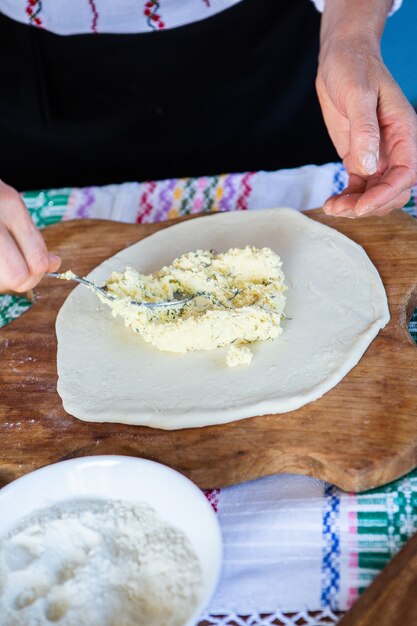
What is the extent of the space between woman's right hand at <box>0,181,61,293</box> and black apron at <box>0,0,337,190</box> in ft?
2.95

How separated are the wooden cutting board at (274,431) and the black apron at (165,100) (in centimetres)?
89

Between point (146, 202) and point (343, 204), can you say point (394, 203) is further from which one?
point (146, 202)

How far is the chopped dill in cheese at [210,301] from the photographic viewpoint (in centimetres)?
155

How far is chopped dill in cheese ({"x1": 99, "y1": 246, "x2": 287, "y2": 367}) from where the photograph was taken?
5.10 ft

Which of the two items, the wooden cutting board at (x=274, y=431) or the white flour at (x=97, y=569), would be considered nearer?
the white flour at (x=97, y=569)

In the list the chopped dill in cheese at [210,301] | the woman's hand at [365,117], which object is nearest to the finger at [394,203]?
the woman's hand at [365,117]

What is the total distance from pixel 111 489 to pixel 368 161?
2.85 ft

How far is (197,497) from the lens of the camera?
1191 mm

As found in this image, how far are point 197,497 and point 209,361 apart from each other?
1.39 feet

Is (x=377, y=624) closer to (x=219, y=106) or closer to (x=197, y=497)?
(x=197, y=497)

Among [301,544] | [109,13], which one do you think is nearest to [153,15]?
[109,13]

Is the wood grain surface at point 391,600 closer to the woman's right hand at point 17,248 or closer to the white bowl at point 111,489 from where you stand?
the white bowl at point 111,489

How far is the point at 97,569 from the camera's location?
112 centimetres

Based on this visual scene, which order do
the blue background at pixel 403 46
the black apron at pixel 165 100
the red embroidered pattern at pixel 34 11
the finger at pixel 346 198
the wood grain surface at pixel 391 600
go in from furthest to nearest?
the blue background at pixel 403 46 < the black apron at pixel 165 100 < the red embroidered pattern at pixel 34 11 < the finger at pixel 346 198 < the wood grain surface at pixel 391 600
